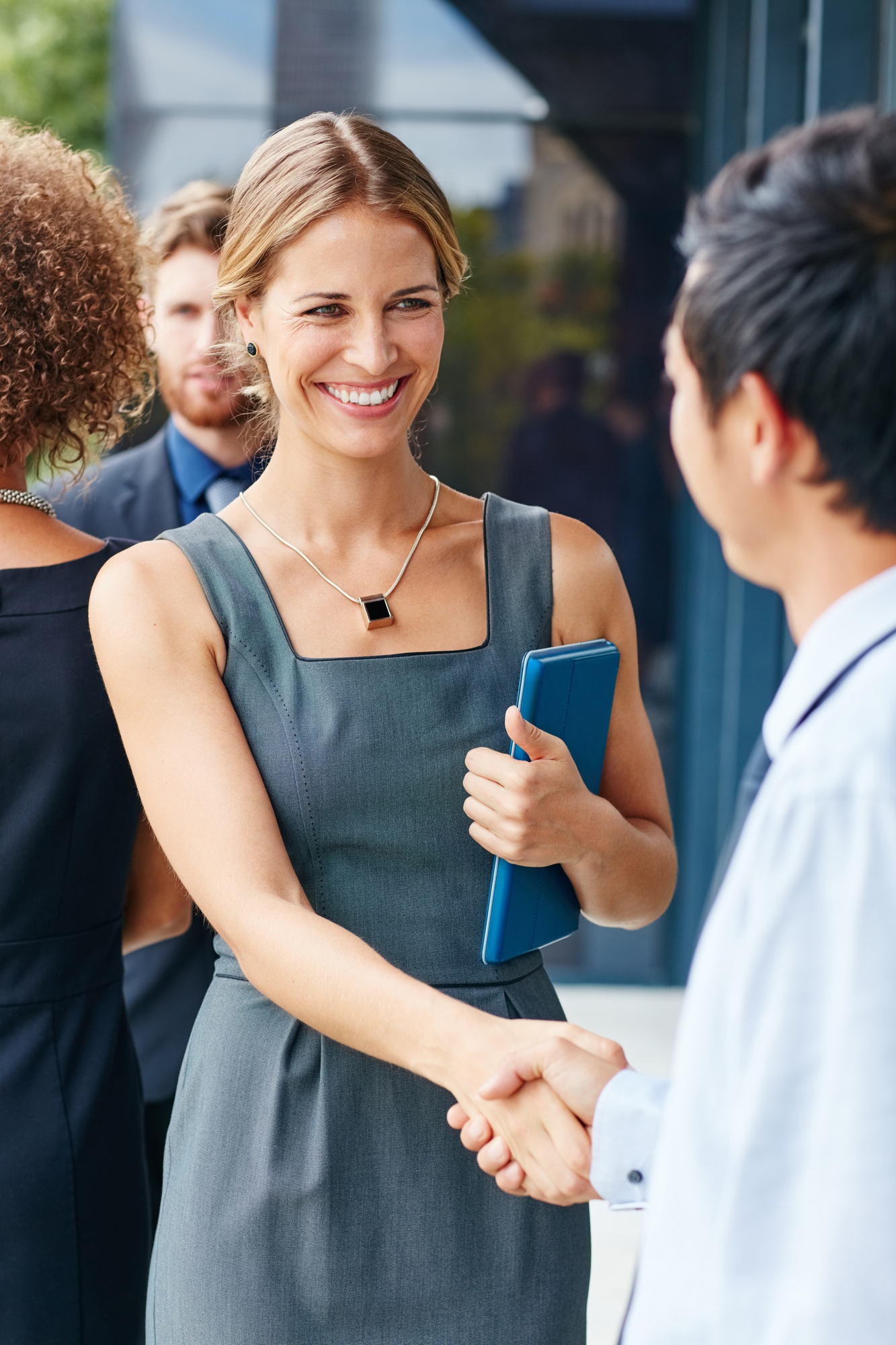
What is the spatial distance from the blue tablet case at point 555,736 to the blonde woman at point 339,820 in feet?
0.11

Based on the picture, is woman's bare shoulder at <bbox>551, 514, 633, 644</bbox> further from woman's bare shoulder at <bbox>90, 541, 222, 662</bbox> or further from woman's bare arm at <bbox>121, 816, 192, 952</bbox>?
woman's bare arm at <bbox>121, 816, 192, 952</bbox>

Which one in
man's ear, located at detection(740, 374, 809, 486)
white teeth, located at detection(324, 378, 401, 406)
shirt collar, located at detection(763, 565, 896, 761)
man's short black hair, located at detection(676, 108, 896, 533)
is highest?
man's short black hair, located at detection(676, 108, 896, 533)

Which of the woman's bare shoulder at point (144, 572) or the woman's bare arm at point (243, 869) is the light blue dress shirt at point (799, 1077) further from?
the woman's bare shoulder at point (144, 572)

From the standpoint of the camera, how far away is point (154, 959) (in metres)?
2.48

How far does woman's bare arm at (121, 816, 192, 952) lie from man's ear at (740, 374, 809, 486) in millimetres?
1130

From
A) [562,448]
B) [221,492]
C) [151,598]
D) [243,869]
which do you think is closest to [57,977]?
[243,869]

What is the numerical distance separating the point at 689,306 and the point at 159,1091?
1.95m

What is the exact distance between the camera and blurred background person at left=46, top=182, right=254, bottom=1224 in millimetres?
2479

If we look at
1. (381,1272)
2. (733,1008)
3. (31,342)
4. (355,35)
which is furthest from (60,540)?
(355,35)

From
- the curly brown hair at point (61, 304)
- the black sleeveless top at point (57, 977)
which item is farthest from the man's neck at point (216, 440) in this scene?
the black sleeveless top at point (57, 977)

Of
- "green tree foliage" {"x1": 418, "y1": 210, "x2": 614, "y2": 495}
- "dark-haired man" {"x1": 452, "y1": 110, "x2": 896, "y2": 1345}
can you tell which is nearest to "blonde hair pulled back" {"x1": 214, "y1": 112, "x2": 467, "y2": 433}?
"dark-haired man" {"x1": 452, "y1": 110, "x2": 896, "y2": 1345}

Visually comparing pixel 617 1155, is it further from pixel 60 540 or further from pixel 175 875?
pixel 60 540

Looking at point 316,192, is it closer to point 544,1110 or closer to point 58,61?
point 544,1110

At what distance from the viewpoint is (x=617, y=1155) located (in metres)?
1.24
